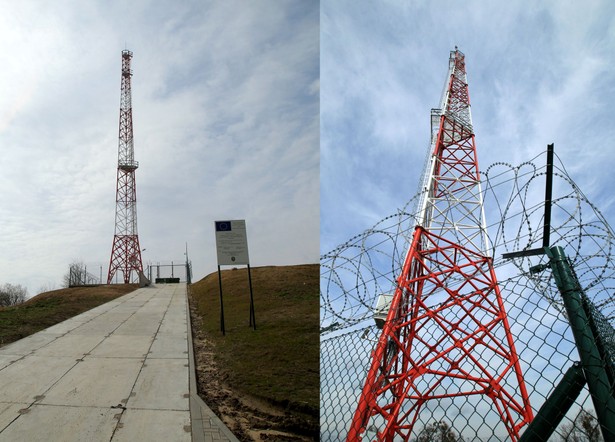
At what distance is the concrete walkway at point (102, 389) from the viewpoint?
3.93 metres

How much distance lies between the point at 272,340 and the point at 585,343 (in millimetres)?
6588

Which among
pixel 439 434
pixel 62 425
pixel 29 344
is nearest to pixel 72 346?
pixel 29 344

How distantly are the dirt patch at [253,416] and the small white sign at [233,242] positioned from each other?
4415mm

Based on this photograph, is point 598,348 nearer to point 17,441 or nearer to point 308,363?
point 17,441

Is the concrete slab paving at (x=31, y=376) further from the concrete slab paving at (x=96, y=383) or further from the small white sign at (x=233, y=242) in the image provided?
the small white sign at (x=233, y=242)

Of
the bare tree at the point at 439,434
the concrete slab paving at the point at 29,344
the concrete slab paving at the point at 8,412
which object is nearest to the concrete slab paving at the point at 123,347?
the concrete slab paving at the point at 29,344

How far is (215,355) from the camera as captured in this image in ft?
23.8

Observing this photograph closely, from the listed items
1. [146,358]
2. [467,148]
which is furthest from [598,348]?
[467,148]

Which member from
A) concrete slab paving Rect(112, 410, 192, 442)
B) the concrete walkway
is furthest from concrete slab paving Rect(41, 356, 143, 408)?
concrete slab paving Rect(112, 410, 192, 442)

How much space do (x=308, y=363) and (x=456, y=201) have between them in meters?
5.74

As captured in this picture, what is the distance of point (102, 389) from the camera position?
4992mm

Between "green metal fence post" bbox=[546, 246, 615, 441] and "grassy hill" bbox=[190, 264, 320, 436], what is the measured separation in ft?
11.4

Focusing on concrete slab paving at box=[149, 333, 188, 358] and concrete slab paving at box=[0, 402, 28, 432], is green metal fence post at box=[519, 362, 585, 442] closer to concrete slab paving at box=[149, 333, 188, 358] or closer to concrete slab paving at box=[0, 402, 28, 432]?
concrete slab paving at box=[0, 402, 28, 432]

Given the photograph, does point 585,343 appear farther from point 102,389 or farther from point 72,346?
point 72,346
